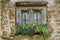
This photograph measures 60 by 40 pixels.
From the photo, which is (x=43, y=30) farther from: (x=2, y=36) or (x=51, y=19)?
(x=2, y=36)

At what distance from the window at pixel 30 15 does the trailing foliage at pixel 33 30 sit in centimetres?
16

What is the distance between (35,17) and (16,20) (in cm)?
38

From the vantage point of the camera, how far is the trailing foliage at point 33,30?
4.46m

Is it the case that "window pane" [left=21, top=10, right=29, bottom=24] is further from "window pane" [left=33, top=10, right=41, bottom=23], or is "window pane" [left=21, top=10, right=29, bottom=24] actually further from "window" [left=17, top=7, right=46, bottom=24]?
"window pane" [left=33, top=10, right=41, bottom=23]

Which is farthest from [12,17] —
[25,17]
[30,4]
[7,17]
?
[30,4]

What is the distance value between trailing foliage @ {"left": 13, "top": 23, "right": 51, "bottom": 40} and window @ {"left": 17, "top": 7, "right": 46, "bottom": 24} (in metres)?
0.16

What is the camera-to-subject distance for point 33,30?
448 centimetres

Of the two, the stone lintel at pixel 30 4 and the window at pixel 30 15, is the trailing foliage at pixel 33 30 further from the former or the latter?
the stone lintel at pixel 30 4

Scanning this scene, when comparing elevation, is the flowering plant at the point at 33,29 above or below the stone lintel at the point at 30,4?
below

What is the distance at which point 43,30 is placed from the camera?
4.46 meters

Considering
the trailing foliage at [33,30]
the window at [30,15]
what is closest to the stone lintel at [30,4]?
the window at [30,15]

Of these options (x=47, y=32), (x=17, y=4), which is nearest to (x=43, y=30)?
(x=47, y=32)

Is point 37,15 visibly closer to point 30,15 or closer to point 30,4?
point 30,15

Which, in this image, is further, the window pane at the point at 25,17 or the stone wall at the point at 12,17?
the window pane at the point at 25,17
